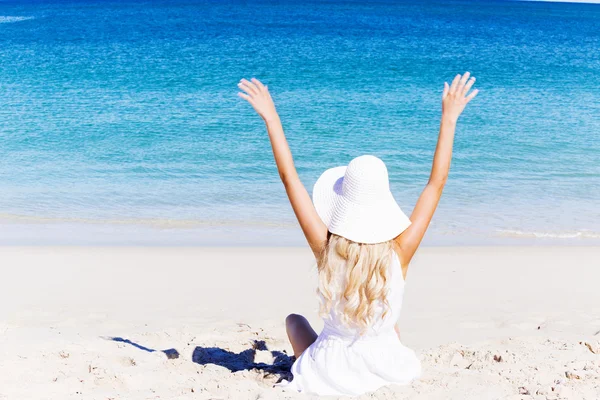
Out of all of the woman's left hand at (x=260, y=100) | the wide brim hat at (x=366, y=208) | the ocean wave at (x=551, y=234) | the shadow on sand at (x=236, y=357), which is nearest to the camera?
the wide brim hat at (x=366, y=208)

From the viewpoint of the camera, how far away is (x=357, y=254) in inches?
118

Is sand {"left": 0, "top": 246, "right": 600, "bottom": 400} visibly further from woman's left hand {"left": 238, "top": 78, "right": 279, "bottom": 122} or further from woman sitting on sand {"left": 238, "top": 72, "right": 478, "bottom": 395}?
woman's left hand {"left": 238, "top": 78, "right": 279, "bottom": 122}

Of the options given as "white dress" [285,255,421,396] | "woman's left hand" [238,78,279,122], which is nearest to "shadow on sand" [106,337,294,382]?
"white dress" [285,255,421,396]

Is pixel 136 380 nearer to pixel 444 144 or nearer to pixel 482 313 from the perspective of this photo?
pixel 444 144

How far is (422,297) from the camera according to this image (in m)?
6.08

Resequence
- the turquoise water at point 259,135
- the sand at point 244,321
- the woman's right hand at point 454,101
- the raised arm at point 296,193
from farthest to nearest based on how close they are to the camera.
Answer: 1. the turquoise water at point 259,135
2. the sand at point 244,321
3. the woman's right hand at point 454,101
4. the raised arm at point 296,193

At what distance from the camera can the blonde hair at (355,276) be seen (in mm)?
2986

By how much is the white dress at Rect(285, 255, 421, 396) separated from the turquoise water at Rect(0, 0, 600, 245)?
14.8 ft

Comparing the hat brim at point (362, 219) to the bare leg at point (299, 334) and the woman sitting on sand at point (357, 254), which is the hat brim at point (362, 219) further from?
the bare leg at point (299, 334)

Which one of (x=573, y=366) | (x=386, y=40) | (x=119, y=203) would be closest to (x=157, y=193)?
(x=119, y=203)

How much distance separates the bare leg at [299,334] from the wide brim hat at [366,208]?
86cm

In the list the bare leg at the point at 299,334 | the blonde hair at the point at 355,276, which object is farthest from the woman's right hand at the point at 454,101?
the bare leg at the point at 299,334

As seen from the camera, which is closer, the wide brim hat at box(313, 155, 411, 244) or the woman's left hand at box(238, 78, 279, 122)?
the wide brim hat at box(313, 155, 411, 244)

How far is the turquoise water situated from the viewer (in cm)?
873
